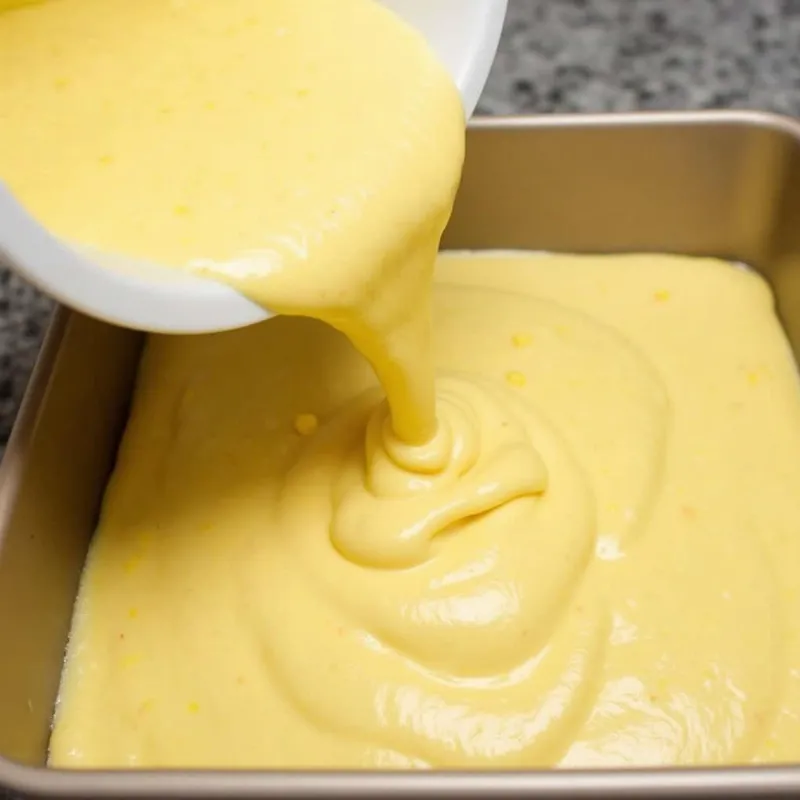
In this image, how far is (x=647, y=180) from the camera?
1101 millimetres

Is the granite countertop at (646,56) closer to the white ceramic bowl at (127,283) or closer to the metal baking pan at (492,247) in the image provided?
the metal baking pan at (492,247)

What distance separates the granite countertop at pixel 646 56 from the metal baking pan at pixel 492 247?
0.21 metres

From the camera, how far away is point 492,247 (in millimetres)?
1168

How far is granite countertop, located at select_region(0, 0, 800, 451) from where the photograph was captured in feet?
4.21

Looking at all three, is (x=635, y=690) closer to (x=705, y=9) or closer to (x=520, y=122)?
(x=520, y=122)

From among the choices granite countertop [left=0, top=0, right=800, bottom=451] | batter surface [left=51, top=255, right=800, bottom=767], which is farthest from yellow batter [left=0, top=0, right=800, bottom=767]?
granite countertop [left=0, top=0, right=800, bottom=451]

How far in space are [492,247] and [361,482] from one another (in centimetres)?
40

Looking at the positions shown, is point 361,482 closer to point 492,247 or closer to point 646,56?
point 492,247

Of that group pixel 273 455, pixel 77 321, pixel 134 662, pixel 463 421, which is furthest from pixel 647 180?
pixel 134 662

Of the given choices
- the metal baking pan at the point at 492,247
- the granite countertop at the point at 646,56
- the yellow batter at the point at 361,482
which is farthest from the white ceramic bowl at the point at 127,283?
the granite countertop at the point at 646,56

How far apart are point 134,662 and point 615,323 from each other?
0.60 m

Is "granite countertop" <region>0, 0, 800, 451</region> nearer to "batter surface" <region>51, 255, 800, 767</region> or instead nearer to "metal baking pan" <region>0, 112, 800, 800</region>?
"metal baking pan" <region>0, 112, 800, 800</region>

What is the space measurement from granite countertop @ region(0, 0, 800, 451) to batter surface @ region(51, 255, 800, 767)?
1.28 ft

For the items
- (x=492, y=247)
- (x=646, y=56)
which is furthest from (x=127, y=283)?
(x=646, y=56)
